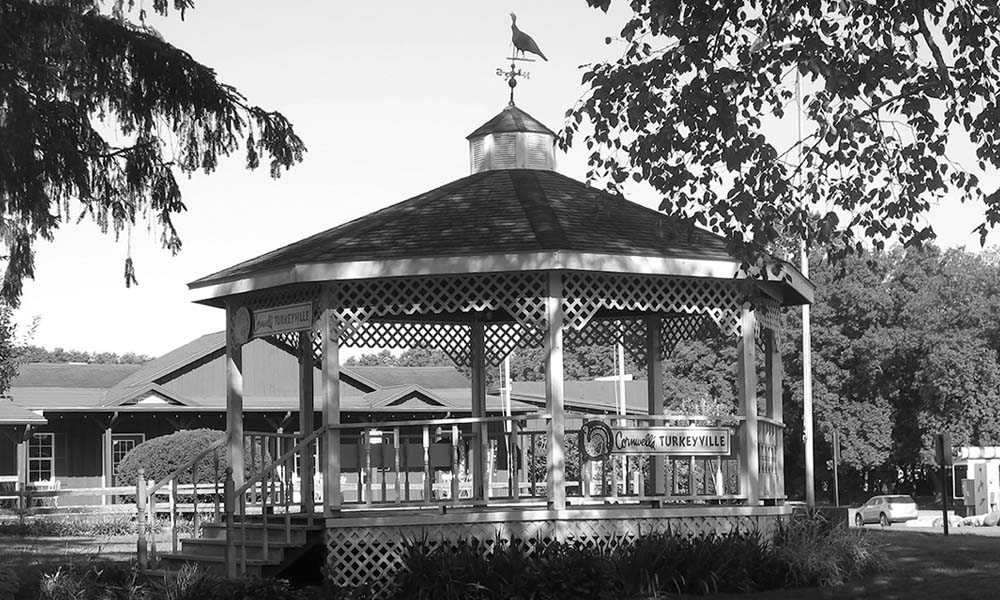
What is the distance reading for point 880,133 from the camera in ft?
42.2

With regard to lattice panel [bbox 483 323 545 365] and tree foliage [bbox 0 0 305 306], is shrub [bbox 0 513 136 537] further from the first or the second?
tree foliage [bbox 0 0 305 306]

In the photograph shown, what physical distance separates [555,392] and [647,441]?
127 cm

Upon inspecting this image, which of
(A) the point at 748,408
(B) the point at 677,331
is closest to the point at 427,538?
(A) the point at 748,408

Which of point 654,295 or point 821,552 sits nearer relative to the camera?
point 821,552

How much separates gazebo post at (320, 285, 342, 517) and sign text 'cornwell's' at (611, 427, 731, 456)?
307 cm

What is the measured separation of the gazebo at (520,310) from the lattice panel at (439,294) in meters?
0.03

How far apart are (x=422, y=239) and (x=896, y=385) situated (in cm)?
4856

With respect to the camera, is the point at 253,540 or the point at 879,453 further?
the point at 879,453

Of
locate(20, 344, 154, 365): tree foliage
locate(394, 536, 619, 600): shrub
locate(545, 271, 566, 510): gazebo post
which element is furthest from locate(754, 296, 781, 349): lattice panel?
locate(20, 344, 154, 365): tree foliage

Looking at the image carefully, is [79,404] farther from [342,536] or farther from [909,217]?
[909,217]

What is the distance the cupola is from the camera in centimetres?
1923

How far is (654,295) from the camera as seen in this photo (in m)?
15.5

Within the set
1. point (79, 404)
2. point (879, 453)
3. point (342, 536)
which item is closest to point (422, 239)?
point (342, 536)

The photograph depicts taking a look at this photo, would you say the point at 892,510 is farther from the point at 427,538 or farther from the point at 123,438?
the point at 427,538
